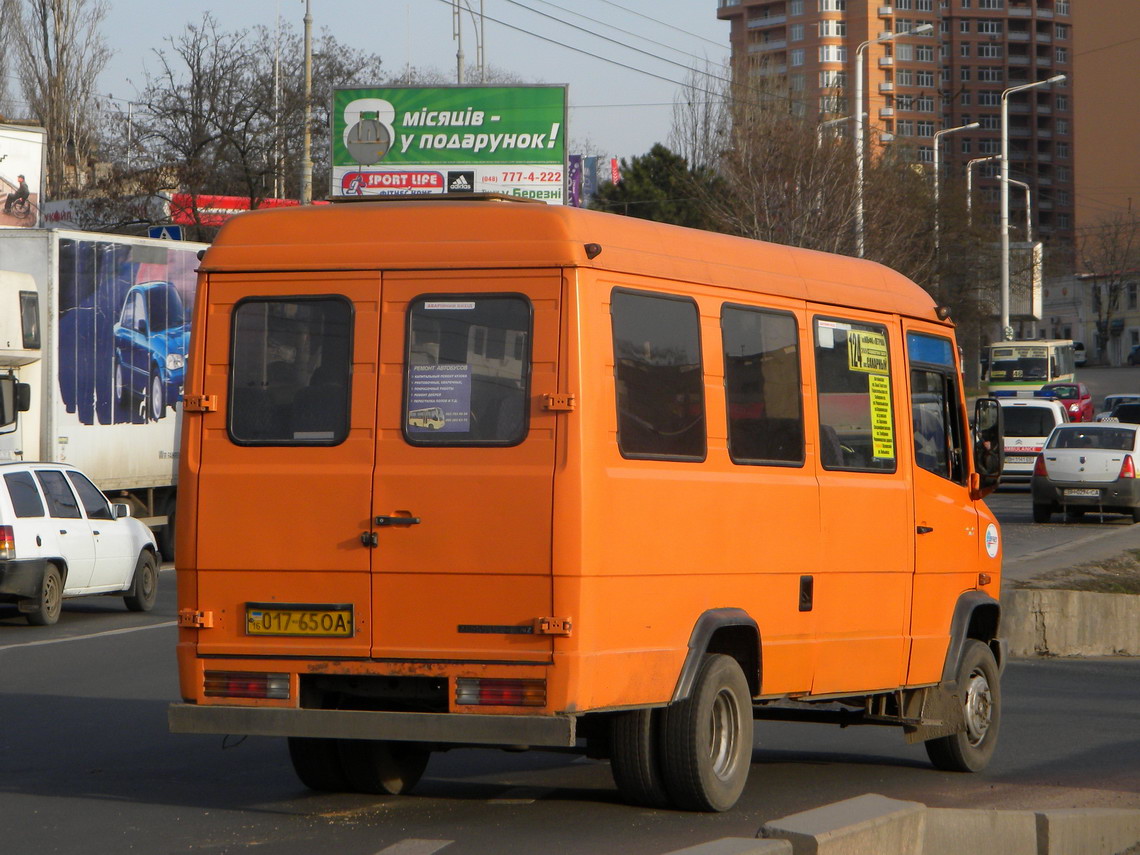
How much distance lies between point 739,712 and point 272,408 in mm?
2444

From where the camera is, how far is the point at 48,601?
1669cm

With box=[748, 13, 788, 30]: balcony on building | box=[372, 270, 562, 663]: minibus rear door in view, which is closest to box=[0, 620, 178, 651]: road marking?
box=[372, 270, 562, 663]: minibus rear door

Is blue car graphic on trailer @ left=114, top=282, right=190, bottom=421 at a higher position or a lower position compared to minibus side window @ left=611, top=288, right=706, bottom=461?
higher

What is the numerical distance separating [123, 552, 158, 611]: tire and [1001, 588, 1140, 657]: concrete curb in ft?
29.7

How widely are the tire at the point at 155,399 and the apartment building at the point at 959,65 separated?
121 meters

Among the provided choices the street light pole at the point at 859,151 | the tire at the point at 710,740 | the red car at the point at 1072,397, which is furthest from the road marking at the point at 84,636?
the red car at the point at 1072,397

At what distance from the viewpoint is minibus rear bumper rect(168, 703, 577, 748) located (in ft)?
21.4

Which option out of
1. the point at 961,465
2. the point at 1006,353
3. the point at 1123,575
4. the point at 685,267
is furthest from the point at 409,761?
the point at 1006,353

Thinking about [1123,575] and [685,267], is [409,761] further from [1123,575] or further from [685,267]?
[1123,575]

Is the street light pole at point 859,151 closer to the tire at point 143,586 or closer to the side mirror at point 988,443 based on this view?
the tire at point 143,586

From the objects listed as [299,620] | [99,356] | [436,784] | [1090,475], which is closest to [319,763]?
[436,784]

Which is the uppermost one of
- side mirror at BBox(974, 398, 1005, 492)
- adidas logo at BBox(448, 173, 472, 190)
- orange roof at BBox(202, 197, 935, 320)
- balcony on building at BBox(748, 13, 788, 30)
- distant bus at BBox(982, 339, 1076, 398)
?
balcony on building at BBox(748, 13, 788, 30)

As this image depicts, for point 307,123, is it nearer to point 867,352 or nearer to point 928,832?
point 867,352

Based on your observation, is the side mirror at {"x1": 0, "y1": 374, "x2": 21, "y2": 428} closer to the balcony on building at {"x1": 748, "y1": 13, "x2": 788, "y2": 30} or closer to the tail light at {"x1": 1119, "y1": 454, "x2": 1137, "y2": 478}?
the tail light at {"x1": 1119, "y1": 454, "x2": 1137, "y2": 478}
